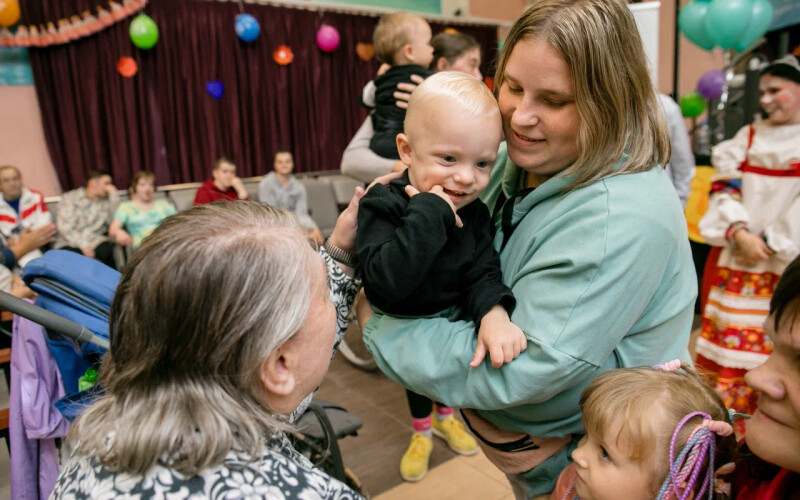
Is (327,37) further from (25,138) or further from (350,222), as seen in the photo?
(350,222)

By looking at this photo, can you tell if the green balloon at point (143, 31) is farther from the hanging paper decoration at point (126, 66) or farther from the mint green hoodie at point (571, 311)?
the mint green hoodie at point (571, 311)

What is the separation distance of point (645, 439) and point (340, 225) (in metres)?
0.76

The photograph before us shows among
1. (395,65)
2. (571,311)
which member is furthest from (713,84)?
(571,311)

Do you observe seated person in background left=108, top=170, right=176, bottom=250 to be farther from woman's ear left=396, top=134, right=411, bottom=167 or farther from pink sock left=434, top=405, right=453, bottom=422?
woman's ear left=396, top=134, right=411, bottom=167

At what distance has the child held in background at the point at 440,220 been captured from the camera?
3.34ft

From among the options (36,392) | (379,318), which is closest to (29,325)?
(36,392)

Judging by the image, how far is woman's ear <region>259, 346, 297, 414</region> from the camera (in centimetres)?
81

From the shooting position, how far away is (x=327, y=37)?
23.2ft

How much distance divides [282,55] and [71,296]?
19.6 ft

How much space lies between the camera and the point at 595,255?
89 centimetres

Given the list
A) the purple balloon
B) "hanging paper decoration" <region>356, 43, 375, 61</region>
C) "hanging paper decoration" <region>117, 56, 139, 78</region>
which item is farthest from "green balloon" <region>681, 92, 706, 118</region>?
"hanging paper decoration" <region>117, 56, 139, 78</region>

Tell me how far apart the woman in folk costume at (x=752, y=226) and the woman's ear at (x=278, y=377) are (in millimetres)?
2139

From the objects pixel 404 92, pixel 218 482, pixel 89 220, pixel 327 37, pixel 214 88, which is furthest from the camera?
pixel 327 37

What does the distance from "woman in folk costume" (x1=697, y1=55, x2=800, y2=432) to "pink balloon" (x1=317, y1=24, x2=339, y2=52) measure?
220 inches
